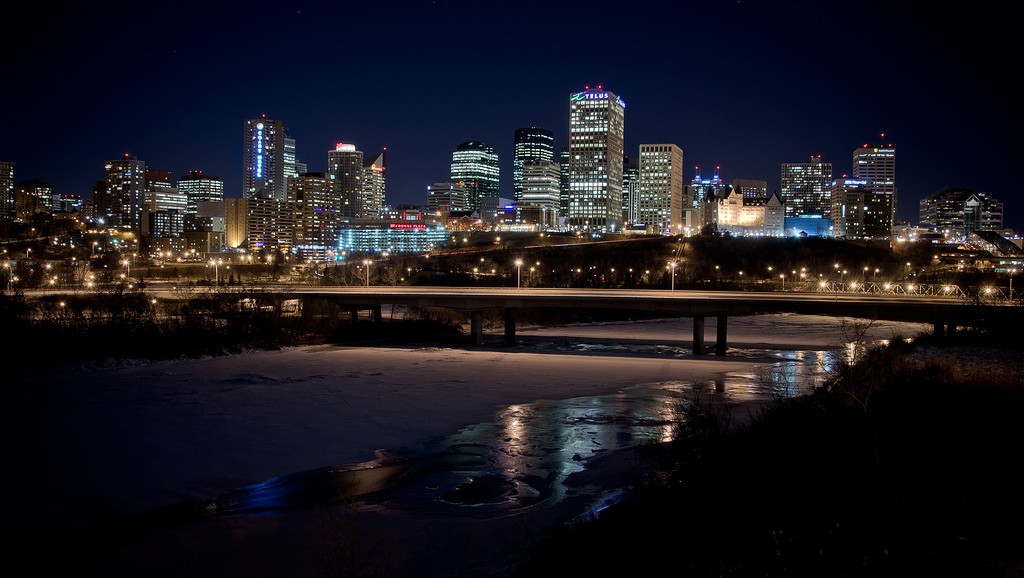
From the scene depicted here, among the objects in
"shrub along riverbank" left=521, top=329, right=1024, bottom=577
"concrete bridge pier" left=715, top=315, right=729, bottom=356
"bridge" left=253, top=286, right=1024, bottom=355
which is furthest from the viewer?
"concrete bridge pier" left=715, top=315, right=729, bottom=356

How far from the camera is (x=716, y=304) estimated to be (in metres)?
54.7

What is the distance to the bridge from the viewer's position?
4928cm

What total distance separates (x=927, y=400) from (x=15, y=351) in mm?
49380

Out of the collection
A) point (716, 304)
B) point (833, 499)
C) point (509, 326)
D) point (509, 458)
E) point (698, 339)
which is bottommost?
point (509, 458)

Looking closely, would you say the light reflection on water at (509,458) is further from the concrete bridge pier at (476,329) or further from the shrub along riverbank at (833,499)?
the concrete bridge pier at (476,329)

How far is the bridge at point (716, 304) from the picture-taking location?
1940 inches

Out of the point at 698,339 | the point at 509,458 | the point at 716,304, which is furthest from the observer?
the point at 716,304

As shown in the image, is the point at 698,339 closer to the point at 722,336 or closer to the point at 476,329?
the point at 722,336

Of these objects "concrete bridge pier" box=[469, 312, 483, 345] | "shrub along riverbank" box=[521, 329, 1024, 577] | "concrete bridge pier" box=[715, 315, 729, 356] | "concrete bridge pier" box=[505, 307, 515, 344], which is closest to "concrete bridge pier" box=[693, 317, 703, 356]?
"concrete bridge pier" box=[715, 315, 729, 356]

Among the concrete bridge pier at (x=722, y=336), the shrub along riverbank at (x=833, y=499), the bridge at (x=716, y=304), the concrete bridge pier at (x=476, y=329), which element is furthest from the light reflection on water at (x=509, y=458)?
the concrete bridge pier at (x=476, y=329)

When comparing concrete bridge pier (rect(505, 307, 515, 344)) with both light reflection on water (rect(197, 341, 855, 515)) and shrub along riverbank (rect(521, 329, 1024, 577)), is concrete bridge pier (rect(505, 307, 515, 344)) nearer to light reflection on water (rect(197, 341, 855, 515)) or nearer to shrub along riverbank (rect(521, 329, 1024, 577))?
light reflection on water (rect(197, 341, 855, 515))

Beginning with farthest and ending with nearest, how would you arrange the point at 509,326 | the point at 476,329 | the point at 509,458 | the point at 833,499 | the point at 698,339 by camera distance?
the point at 509,326 → the point at 476,329 → the point at 698,339 → the point at 509,458 → the point at 833,499

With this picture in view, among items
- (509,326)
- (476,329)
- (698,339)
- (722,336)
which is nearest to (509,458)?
(698,339)

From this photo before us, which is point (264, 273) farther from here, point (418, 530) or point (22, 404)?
point (418, 530)
